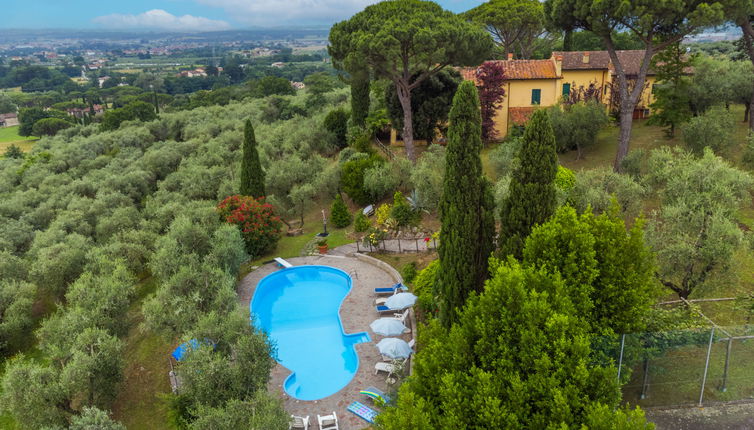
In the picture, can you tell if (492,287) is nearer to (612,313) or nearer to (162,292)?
(612,313)

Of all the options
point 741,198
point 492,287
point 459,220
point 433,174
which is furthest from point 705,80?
point 492,287

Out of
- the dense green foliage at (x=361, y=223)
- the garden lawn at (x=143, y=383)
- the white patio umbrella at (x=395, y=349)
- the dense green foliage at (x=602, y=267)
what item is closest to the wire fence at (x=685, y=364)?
the dense green foliage at (x=602, y=267)

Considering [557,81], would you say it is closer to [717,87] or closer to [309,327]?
[717,87]

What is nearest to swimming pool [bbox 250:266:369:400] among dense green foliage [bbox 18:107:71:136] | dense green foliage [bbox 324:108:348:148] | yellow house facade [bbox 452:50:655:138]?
Answer: dense green foliage [bbox 324:108:348:148]

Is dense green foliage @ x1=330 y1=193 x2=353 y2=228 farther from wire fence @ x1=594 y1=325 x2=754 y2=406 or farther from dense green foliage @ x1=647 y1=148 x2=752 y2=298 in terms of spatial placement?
wire fence @ x1=594 y1=325 x2=754 y2=406

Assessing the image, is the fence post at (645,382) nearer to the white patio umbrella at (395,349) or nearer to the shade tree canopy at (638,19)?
the white patio umbrella at (395,349)

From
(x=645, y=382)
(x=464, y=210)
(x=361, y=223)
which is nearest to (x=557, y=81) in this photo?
(x=361, y=223)
